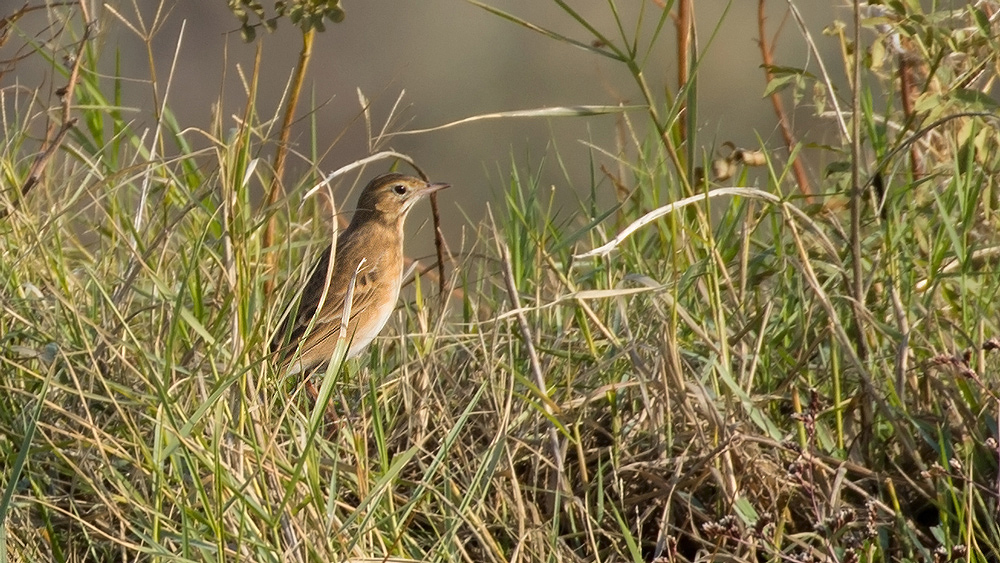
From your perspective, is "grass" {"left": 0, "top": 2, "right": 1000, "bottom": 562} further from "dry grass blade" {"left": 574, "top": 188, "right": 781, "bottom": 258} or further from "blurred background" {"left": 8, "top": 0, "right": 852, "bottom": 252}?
"blurred background" {"left": 8, "top": 0, "right": 852, "bottom": 252}

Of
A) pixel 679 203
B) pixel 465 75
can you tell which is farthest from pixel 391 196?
pixel 465 75

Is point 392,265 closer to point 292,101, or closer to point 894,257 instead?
point 292,101

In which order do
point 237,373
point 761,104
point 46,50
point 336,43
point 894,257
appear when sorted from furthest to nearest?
point 336,43 → point 761,104 → point 46,50 → point 894,257 → point 237,373

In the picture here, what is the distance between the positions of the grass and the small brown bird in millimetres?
418

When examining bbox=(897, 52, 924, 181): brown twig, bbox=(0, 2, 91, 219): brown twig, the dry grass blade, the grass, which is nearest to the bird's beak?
the grass

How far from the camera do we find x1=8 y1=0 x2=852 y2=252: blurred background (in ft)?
44.0

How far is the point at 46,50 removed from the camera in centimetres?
568

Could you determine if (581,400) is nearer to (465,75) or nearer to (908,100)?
(908,100)

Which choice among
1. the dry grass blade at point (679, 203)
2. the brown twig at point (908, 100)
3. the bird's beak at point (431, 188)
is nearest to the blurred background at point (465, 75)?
the bird's beak at point (431, 188)

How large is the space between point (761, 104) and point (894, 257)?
10580 mm

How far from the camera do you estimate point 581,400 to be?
390 centimetres

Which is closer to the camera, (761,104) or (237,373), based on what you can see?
(237,373)

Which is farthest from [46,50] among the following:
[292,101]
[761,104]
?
[761,104]

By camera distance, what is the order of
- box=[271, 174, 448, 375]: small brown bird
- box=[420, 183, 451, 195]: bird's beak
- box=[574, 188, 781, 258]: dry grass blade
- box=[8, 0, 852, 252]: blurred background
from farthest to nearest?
box=[8, 0, 852, 252]: blurred background < box=[420, 183, 451, 195]: bird's beak < box=[271, 174, 448, 375]: small brown bird < box=[574, 188, 781, 258]: dry grass blade
